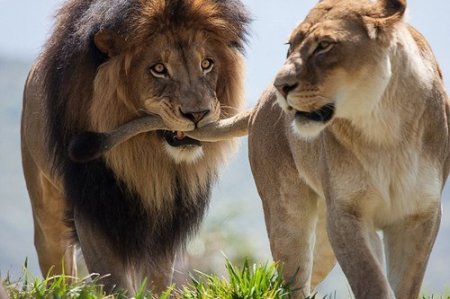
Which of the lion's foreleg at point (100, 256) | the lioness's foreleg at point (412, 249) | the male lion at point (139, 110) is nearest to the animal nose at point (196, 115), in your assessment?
the male lion at point (139, 110)

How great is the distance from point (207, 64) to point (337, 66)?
1.66 m

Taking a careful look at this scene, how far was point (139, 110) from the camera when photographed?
648cm

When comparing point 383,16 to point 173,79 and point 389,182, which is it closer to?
point 389,182

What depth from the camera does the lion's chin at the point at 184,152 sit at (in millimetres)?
6409

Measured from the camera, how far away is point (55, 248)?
779cm

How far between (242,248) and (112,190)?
5.60 m

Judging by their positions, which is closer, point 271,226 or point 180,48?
point 271,226

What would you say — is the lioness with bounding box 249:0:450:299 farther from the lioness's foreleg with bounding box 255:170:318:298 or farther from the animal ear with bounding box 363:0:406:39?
the lioness's foreleg with bounding box 255:170:318:298

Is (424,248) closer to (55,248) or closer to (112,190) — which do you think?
(112,190)

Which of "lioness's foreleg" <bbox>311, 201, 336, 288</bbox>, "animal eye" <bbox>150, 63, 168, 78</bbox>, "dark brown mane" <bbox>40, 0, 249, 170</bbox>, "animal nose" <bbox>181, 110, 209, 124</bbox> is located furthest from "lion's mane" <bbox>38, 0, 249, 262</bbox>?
"lioness's foreleg" <bbox>311, 201, 336, 288</bbox>

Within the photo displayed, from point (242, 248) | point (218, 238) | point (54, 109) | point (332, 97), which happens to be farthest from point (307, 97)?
point (218, 238)

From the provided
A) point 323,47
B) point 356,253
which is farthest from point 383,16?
point 356,253

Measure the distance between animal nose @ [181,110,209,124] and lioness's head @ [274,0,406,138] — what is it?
3.80ft

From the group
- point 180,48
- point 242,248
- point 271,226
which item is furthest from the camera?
point 242,248
